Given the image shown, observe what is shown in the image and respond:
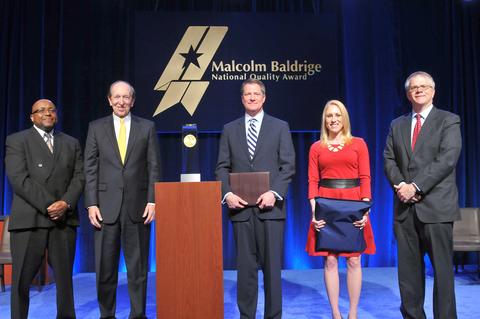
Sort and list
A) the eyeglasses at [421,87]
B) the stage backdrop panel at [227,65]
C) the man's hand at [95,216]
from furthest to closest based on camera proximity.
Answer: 1. the stage backdrop panel at [227,65]
2. the man's hand at [95,216]
3. the eyeglasses at [421,87]

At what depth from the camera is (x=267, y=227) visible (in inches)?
137

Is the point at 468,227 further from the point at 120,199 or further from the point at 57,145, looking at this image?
the point at 57,145

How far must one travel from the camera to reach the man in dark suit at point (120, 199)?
3.55m

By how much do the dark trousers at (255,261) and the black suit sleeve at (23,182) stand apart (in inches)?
54.1

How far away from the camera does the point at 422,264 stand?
11.0 feet

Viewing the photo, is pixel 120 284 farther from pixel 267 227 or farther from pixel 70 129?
pixel 267 227

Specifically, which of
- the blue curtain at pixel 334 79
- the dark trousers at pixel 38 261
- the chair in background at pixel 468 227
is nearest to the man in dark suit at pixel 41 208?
the dark trousers at pixel 38 261

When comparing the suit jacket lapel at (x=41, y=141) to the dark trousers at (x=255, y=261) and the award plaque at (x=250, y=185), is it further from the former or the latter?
the dark trousers at (x=255, y=261)

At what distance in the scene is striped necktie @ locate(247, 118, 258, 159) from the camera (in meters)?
3.59

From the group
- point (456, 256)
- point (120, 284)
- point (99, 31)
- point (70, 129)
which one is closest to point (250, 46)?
point (99, 31)

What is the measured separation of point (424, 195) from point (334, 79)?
354 centimetres

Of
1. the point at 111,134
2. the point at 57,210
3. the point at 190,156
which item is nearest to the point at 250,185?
the point at 190,156

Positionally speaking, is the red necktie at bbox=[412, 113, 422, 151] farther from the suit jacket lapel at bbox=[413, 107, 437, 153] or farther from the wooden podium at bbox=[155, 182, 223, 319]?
the wooden podium at bbox=[155, 182, 223, 319]

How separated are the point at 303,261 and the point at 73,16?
4.45m
